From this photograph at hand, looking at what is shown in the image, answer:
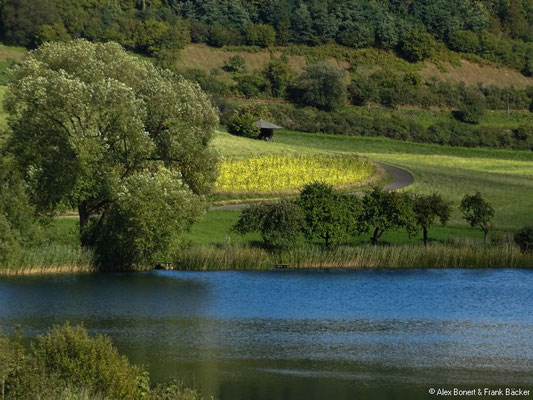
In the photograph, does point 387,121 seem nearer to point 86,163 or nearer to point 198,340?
point 86,163

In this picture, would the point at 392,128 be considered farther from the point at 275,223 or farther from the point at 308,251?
the point at 308,251

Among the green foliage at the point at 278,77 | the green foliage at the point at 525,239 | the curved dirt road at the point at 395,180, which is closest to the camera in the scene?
the green foliage at the point at 525,239

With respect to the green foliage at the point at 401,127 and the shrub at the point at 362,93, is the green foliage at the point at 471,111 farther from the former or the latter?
the shrub at the point at 362,93

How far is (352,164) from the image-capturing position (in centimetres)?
9869

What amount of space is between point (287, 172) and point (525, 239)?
96.0 feet

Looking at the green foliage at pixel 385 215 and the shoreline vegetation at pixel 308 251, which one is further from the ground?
the green foliage at pixel 385 215

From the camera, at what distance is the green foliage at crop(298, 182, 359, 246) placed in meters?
64.1

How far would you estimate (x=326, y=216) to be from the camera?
64438 millimetres

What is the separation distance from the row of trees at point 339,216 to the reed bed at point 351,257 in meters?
1.02

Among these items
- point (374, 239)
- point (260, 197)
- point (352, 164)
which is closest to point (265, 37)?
point (352, 164)

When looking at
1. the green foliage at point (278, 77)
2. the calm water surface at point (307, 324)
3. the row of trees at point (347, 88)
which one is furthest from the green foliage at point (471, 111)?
the calm water surface at point (307, 324)

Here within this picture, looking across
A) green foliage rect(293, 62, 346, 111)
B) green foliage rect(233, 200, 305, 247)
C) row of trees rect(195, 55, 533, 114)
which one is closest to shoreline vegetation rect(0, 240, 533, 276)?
green foliage rect(233, 200, 305, 247)

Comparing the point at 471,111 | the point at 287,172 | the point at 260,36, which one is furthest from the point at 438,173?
the point at 260,36

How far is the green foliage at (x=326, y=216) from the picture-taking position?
210 feet
